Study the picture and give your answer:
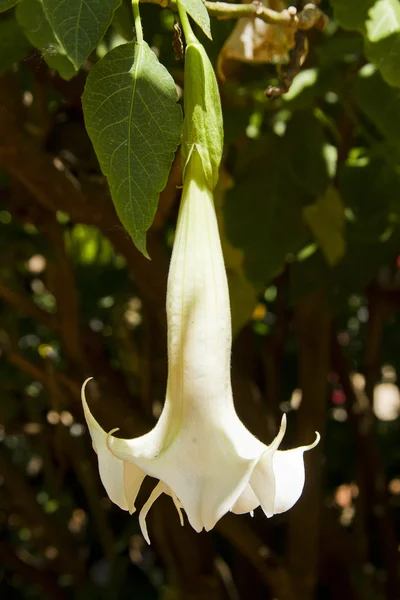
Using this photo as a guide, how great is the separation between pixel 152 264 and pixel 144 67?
53 centimetres

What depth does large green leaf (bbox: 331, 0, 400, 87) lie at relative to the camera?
555 millimetres

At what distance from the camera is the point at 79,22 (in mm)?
386

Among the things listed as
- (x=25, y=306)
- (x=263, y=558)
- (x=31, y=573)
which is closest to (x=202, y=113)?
(x=25, y=306)

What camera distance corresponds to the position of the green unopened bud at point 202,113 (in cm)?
46

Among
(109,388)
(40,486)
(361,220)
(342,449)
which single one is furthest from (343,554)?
(40,486)

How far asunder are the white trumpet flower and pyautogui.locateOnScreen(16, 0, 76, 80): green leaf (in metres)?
0.17

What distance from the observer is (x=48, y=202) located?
867 mm

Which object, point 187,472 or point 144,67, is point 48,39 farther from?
point 187,472

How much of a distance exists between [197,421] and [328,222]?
0.46 meters

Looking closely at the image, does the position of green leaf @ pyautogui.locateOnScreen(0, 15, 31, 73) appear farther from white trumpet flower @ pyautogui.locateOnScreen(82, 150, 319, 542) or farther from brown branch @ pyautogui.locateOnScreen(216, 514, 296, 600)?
brown branch @ pyautogui.locateOnScreen(216, 514, 296, 600)

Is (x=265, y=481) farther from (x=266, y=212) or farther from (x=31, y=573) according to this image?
(x=31, y=573)

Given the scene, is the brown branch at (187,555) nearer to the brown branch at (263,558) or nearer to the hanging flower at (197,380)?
the brown branch at (263,558)

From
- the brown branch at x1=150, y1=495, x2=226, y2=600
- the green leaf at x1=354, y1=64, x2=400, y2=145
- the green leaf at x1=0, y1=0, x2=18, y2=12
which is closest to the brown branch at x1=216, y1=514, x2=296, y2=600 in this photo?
the brown branch at x1=150, y1=495, x2=226, y2=600

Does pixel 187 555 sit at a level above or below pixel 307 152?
below
